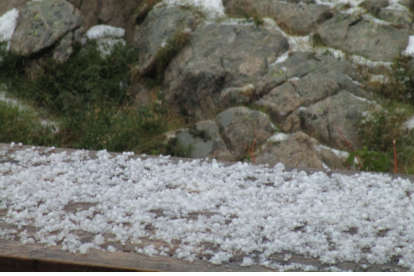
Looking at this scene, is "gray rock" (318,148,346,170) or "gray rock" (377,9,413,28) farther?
"gray rock" (377,9,413,28)

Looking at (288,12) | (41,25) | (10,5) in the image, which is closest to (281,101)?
(288,12)

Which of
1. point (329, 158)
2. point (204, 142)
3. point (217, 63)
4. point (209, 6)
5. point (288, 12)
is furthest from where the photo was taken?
point (209, 6)

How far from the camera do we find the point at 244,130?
13.4 ft

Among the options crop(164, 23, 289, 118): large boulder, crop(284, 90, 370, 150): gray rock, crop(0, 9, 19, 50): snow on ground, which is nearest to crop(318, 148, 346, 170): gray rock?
crop(284, 90, 370, 150): gray rock

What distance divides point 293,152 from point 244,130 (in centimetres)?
65

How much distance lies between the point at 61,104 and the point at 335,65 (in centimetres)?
390

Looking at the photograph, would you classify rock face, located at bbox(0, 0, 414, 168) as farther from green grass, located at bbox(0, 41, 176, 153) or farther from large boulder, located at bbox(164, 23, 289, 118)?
green grass, located at bbox(0, 41, 176, 153)

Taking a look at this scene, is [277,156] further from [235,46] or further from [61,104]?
[61,104]

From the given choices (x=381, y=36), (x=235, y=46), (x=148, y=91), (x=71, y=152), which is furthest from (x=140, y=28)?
(x=71, y=152)

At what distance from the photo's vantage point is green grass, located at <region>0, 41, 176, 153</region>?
4.36 m

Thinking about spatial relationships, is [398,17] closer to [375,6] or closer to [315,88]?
[375,6]

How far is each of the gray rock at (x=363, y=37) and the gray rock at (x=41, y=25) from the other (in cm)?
390

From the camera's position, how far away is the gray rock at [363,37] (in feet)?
14.7

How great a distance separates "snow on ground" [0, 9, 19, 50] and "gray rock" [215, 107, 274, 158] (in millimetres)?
3830
